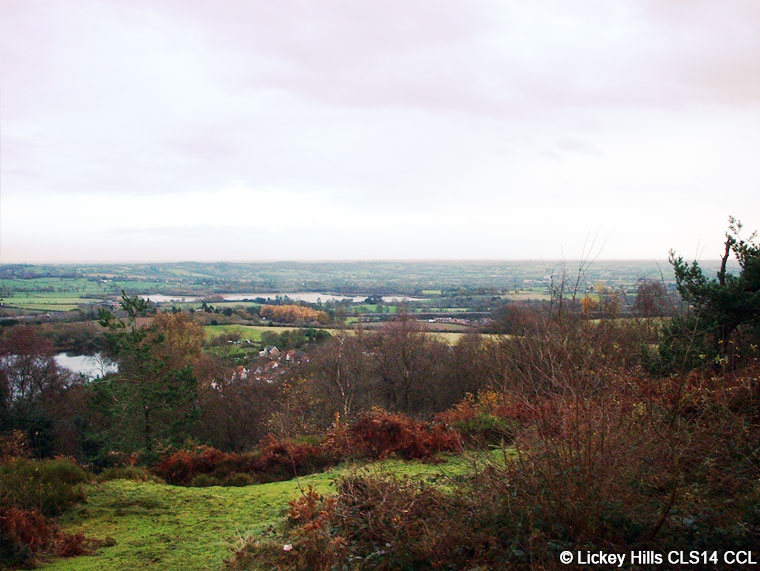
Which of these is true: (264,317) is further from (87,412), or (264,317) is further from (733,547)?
(733,547)

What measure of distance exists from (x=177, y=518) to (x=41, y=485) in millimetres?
2031

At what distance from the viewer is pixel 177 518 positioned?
6.14m

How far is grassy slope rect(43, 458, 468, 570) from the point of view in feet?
16.4

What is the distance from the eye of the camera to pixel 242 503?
663cm

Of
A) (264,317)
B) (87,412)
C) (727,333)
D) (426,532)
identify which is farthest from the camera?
(264,317)

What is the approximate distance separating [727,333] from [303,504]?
11.7m

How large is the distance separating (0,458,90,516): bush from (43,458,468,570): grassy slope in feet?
0.87

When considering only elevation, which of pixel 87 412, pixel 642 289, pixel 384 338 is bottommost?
pixel 87 412

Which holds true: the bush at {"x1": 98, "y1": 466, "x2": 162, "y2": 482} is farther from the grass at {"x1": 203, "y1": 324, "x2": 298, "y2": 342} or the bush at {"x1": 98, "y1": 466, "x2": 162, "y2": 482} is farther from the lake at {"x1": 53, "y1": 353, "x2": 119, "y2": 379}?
the grass at {"x1": 203, "y1": 324, "x2": 298, "y2": 342}

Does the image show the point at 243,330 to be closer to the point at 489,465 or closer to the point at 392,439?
the point at 392,439

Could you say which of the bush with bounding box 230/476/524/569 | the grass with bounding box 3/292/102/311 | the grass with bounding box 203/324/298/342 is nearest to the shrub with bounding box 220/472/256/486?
the bush with bounding box 230/476/524/569

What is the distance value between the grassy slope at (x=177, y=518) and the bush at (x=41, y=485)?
0.87ft

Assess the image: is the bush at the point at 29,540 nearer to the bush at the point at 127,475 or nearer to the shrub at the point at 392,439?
the bush at the point at 127,475

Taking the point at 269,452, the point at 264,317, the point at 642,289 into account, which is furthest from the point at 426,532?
the point at 264,317
